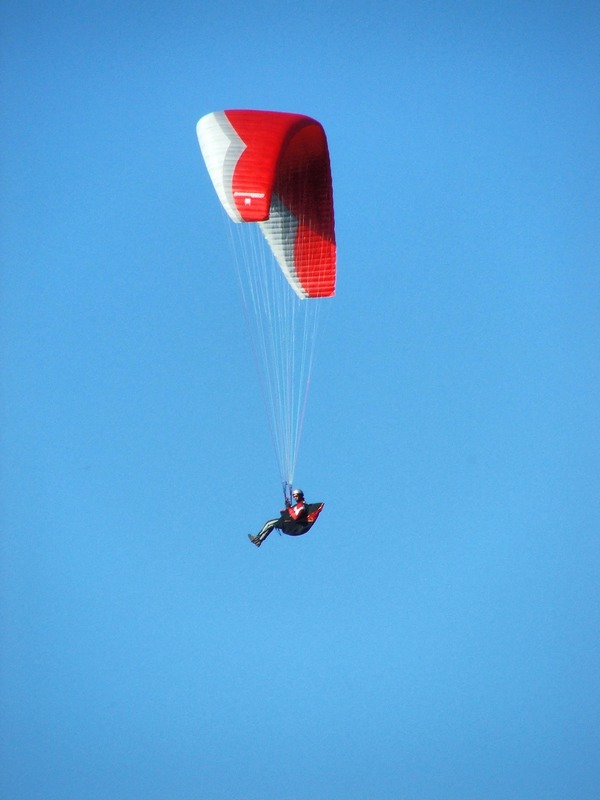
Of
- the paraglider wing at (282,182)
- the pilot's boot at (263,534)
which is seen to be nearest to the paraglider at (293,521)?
the pilot's boot at (263,534)

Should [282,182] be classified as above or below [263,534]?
above

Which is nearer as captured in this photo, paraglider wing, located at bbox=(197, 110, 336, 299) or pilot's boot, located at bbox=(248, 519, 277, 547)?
paraglider wing, located at bbox=(197, 110, 336, 299)

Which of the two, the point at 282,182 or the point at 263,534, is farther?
the point at 282,182

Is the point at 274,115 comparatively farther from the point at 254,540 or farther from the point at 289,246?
the point at 254,540

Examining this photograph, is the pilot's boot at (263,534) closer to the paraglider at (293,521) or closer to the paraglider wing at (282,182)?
the paraglider at (293,521)

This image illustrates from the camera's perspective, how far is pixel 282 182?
24.5m

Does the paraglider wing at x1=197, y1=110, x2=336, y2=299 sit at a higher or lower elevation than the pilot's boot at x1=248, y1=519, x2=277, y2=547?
higher

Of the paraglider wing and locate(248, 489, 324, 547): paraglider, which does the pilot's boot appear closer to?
locate(248, 489, 324, 547): paraglider

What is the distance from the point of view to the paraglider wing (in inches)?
893

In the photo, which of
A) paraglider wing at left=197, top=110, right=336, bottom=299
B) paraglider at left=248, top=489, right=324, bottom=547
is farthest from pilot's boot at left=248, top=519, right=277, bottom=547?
paraglider wing at left=197, top=110, right=336, bottom=299

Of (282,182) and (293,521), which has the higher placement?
(282,182)

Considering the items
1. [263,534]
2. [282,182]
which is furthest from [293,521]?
[282,182]

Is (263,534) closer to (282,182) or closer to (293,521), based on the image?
(293,521)

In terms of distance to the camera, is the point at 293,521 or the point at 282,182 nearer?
the point at 293,521
